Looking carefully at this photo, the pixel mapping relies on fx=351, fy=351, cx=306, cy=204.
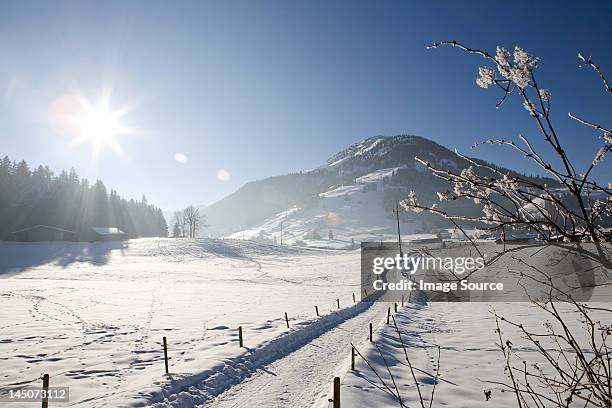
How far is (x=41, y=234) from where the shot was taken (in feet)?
252

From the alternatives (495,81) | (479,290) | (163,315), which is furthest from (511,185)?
(479,290)

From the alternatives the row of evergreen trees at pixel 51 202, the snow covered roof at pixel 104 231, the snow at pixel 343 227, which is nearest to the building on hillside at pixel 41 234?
the row of evergreen trees at pixel 51 202

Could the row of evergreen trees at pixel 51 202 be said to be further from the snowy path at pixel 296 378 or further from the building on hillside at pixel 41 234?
the snowy path at pixel 296 378

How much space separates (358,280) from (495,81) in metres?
48.8

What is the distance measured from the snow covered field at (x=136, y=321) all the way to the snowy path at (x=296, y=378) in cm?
87

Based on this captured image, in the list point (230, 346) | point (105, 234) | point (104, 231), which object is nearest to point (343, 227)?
point (104, 231)

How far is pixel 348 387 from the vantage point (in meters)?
9.98

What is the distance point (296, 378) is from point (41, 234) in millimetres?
86967

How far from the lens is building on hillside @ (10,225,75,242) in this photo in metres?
75.4

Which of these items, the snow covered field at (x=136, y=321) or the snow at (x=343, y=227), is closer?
the snow covered field at (x=136, y=321)

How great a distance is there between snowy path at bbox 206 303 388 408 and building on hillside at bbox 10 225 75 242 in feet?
274

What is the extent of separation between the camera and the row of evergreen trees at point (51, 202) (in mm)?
76750

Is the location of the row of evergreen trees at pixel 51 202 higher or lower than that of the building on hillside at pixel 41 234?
higher

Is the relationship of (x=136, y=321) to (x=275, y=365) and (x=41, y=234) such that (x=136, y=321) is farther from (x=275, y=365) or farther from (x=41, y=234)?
(x=41, y=234)
